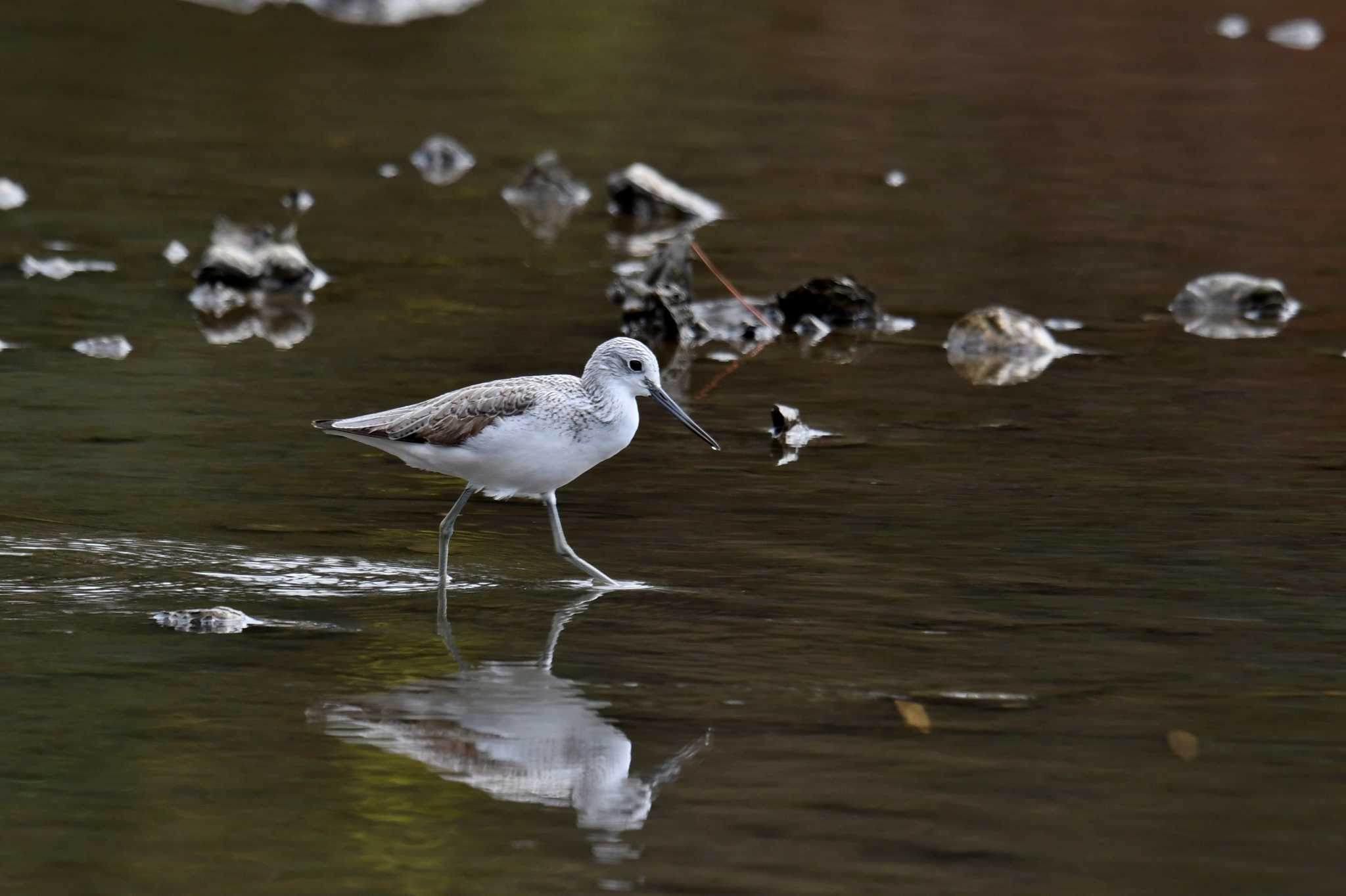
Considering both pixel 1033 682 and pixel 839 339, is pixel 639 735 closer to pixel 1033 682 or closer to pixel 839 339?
pixel 1033 682

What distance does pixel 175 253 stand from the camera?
15852mm

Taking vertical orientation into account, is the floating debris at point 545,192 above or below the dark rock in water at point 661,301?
above

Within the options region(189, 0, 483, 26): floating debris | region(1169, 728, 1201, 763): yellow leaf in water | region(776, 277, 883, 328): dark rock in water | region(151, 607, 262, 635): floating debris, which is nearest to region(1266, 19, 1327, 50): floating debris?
region(189, 0, 483, 26): floating debris

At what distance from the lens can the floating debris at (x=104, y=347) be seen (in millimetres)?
12945

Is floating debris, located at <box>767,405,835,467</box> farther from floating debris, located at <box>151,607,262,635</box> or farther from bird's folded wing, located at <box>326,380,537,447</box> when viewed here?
floating debris, located at <box>151,607,262,635</box>

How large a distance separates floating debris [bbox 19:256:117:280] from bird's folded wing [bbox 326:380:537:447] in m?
6.69

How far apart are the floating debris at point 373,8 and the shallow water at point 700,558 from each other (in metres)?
8.40

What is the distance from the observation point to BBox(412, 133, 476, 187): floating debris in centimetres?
1983

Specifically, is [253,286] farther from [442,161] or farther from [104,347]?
[442,161]

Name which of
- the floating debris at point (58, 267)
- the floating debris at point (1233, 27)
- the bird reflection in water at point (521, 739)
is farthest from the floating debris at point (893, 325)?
the floating debris at point (1233, 27)

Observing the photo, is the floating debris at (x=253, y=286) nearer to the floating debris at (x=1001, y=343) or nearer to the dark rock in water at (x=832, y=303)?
the dark rock in water at (x=832, y=303)

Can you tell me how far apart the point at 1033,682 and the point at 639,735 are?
153 centimetres

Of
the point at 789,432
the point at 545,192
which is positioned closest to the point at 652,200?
the point at 545,192

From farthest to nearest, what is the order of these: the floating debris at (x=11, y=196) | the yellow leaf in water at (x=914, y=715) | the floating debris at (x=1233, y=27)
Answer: the floating debris at (x=1233, y=27), the floating debris at (x=11, y=196), the yellow leaf in water at (x=914, y=715)
